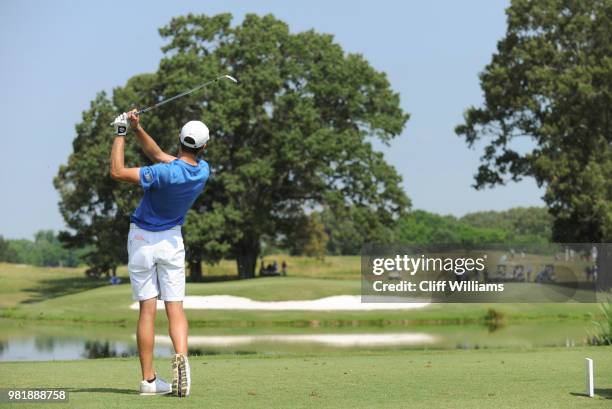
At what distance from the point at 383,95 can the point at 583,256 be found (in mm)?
15935

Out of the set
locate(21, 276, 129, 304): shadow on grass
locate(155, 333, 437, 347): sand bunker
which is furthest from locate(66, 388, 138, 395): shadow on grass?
locate(21, 276, 129, 304): shadow on grass

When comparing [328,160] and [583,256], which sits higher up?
[328,160]

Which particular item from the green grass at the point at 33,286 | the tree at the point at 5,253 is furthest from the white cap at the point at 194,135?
the tree at the point at 5,253

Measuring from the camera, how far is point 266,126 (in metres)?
59.8

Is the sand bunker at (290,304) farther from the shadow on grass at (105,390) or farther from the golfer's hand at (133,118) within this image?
the golfer's hand at (133,118)

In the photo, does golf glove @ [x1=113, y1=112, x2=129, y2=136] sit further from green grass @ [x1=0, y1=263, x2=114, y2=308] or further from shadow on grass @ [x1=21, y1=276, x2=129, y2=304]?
shadow on grass @ [x1=21, y1=276, x2=129, y2=304]

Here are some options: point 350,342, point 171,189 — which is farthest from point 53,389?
point 350,342

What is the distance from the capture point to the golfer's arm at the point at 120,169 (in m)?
8.80

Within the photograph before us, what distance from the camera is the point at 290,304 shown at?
142 ft

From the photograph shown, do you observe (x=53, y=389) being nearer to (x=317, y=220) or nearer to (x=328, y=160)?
(x=328, y=160)

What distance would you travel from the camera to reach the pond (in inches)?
989

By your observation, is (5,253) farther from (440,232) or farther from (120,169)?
(120,169)

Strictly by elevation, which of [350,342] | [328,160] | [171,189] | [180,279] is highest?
[328,160]

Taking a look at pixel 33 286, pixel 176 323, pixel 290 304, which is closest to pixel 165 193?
pixel 176 323
